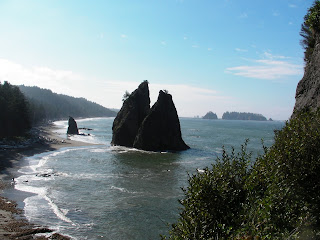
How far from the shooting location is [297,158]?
30.1 ft

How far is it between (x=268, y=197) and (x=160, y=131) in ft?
222

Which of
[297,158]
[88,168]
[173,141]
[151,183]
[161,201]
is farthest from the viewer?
[173,141]

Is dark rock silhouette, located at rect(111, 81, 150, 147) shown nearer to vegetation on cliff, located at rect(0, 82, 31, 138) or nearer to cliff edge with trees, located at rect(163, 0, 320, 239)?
vegetation on cliff, located at rect(0, 82, 31, 138)

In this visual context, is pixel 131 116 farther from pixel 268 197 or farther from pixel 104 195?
pixel 268 197

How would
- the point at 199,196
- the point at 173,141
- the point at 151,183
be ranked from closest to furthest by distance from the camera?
the point at 199,196
the point at 151,183
the point at 173,141

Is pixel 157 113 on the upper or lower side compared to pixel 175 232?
upper

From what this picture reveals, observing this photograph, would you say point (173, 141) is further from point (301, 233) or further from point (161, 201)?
point (301, 233)

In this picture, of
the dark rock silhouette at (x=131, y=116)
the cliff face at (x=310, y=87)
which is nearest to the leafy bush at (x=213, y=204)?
the cliff face at (x=310, y=87)

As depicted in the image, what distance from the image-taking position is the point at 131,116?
8281 centimetres

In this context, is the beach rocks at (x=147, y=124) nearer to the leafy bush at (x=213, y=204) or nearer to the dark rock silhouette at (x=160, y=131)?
the dark rock silhouette at (x=160, y=131)

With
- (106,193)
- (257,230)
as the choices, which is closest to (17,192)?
(106,193)

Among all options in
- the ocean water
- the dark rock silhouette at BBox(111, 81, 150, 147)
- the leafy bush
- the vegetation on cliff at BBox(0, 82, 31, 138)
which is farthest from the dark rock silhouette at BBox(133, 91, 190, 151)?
the leafy bush

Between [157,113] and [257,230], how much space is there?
227 feet

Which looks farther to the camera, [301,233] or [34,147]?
[34,147]
